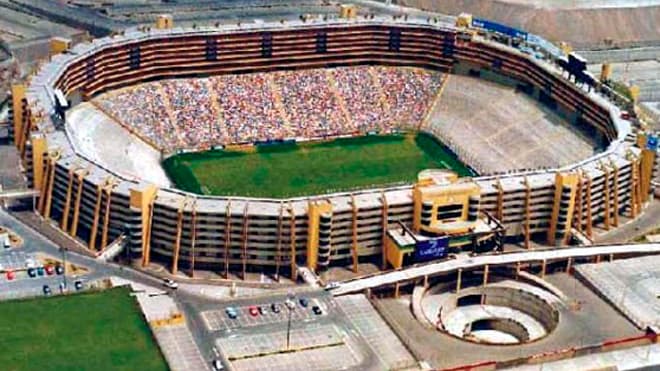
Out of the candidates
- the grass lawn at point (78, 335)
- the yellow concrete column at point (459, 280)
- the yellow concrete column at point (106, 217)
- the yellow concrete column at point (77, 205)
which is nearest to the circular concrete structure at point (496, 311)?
the yellow concrete column at point (459, 280)

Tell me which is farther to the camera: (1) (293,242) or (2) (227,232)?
(1) (293,242)

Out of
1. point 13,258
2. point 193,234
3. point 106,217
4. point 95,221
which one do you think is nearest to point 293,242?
point 193,234

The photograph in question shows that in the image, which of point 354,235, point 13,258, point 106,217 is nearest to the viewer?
point 13,258

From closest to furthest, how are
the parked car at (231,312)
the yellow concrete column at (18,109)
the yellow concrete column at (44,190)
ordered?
the parked car at (231,312)
the yellow concrete column at (44,190)
the yellow concrete column at (18,109)

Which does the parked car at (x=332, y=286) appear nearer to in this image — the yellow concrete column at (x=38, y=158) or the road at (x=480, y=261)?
the road at (x=480, y=261)

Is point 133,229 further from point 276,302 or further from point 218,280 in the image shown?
point 276,302

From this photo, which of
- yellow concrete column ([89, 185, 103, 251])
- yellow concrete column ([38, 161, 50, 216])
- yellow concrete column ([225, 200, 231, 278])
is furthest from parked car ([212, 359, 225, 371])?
yellow concrete column ([38, 161, 50, 216])

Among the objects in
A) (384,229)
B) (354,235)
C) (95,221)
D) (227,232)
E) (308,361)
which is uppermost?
(227,232)

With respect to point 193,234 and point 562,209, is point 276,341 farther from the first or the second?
point 562,209
